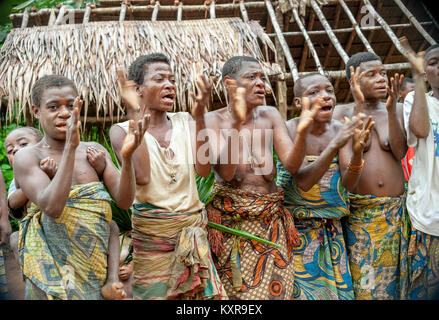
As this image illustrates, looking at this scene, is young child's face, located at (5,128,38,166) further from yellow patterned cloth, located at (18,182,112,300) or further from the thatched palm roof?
the thatched palm roof

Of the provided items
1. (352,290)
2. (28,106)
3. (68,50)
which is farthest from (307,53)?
(352,290)

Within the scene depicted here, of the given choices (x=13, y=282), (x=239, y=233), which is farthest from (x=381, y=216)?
(x=13, y=282)

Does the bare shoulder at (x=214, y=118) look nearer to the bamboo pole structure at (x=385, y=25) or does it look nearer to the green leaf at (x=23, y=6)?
the bamboo pole structure at (x=385, y=25)

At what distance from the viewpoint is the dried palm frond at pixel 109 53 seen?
4.84 metres

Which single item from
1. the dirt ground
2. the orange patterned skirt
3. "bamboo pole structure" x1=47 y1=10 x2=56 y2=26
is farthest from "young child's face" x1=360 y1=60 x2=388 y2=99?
"bamboo pole structure" x1=47 y1=10 x2=56 y2=26

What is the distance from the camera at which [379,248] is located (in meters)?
2.84

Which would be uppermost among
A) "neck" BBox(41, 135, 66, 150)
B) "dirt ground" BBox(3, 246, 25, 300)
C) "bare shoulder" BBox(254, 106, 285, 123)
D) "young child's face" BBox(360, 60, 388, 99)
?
"young child's face" BBox(360, 60, 388, 99)

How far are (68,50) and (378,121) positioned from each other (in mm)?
3733

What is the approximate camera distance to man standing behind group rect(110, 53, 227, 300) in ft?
7.68

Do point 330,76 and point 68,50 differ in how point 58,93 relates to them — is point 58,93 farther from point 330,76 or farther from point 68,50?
point 330,76

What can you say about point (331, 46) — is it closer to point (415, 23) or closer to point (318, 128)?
point (415, 23)

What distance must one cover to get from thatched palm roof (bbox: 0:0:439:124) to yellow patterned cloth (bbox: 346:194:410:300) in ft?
8.05

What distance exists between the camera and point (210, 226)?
8.77 feet

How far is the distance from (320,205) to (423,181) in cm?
67
